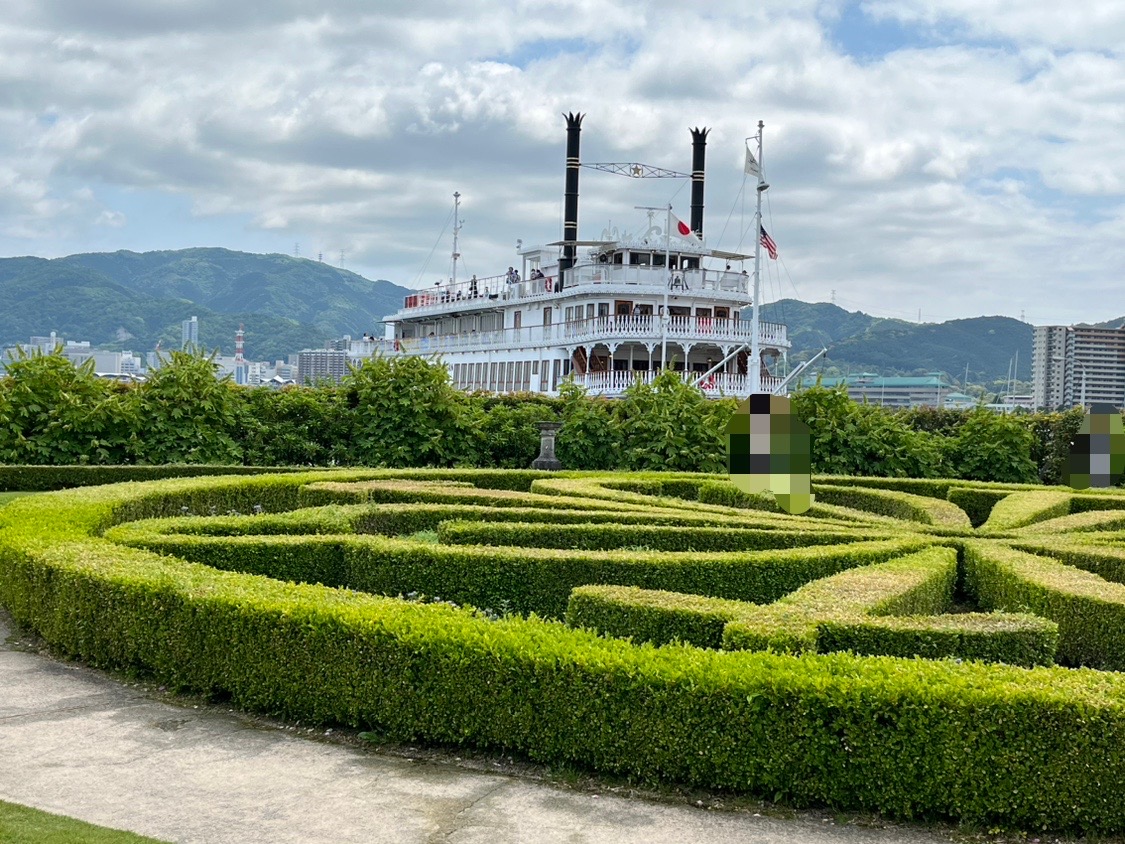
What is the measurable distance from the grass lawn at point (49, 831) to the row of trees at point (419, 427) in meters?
12.5

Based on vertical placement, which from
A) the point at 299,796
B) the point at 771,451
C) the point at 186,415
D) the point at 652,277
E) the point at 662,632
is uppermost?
the point at 652,277

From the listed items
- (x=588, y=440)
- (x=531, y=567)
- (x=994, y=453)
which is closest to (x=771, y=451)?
(x=531, y=567)

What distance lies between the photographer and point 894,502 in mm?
11867

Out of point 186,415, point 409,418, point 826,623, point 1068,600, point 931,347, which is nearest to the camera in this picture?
point 826,623

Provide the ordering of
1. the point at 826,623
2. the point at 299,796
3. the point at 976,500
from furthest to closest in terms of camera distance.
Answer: the point at 976,500 < the point at 826,623 < the point at 299,796

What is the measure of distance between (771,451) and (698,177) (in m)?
40.6

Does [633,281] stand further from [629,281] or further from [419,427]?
[419,427]

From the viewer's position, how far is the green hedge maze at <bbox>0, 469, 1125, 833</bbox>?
15.3ft

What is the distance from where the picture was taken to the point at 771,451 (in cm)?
800

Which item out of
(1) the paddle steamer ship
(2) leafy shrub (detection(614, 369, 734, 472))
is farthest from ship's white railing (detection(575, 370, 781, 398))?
(2) leafy shrub (detection(614, 369, 734, 472))

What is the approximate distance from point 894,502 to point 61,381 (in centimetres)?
1179

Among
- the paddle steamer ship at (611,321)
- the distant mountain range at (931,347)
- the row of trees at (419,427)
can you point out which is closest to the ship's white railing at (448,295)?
the paddle steamer ship at (611,321)

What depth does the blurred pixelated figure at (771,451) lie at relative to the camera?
7957 mm

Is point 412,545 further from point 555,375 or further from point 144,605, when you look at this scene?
point 555,375
